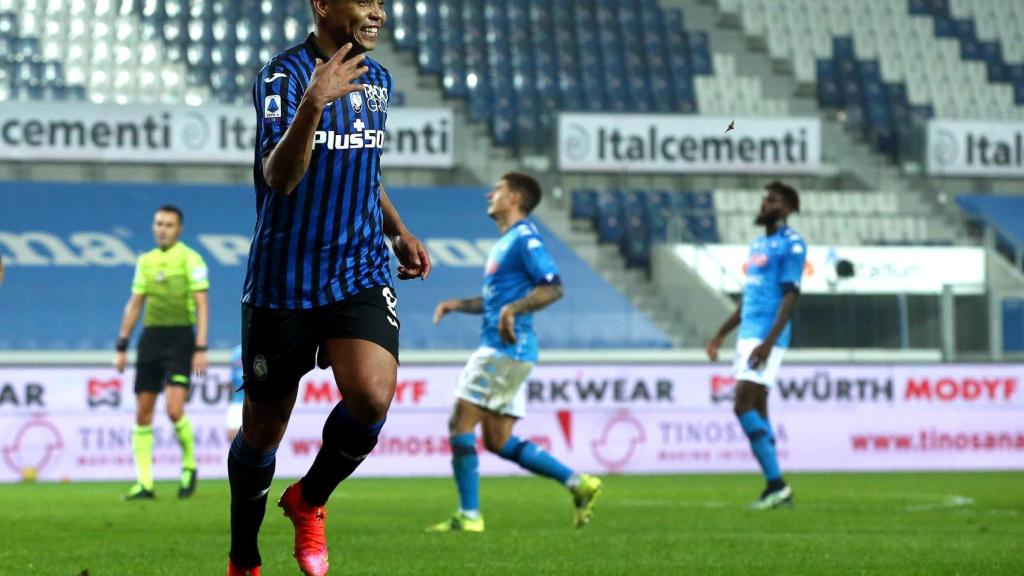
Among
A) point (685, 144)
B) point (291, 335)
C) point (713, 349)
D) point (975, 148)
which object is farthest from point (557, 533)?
point (975, 148)

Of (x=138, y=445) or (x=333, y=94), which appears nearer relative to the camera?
(x=333, y=94)

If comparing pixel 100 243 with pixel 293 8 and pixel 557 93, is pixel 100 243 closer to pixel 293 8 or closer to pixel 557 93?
pixel 293 8

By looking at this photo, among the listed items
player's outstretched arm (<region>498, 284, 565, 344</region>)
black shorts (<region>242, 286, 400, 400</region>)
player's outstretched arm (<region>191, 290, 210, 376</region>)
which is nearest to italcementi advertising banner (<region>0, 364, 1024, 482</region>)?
player's outstretched arm (<region>191, 290, 210, 376</region>)

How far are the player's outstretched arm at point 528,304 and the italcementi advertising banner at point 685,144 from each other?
43.6 feet

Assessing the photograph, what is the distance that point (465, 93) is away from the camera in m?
23.2

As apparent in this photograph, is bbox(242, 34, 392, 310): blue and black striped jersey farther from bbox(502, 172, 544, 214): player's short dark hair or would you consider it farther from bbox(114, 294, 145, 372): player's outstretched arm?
bbox(114, 294, 145, 372): player's outstretched arm

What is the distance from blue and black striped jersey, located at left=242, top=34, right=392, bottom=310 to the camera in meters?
5.08

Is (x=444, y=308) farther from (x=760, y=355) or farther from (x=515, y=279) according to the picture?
(x=760, y=355)

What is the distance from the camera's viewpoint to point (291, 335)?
16.8ft

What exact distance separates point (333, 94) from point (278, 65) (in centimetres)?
50

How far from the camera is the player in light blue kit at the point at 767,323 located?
433 inches

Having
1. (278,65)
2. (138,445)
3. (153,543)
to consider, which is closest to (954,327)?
(138,445)

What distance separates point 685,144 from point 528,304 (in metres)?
14.1

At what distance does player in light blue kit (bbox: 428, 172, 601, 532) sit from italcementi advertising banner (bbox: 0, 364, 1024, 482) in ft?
22.3
